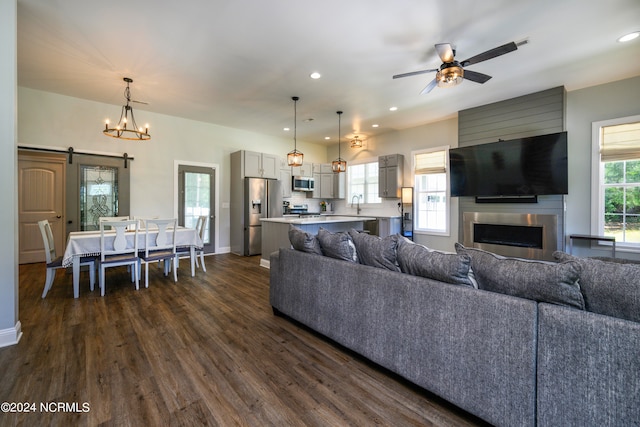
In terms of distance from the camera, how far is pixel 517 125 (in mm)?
4953

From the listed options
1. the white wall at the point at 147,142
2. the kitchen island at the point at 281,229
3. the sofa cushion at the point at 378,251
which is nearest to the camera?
the sofa cushion at the point at 378,251

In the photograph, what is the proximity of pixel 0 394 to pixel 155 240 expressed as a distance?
2.67m

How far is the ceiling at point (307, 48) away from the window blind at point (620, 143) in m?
0.77

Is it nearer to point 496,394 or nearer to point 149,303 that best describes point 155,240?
point 149,303

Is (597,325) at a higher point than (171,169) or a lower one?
lower

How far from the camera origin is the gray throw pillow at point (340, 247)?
2.40 meters

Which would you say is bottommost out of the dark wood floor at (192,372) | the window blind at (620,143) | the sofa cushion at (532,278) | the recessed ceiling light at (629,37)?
the dark wood floor at (192,372)

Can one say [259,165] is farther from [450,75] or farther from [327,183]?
[450,75]

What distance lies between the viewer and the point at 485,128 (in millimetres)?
5348

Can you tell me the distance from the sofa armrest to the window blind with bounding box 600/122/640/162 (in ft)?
15.2

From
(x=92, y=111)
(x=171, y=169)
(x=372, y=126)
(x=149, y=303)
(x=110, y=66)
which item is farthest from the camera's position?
(x=372, y=126)

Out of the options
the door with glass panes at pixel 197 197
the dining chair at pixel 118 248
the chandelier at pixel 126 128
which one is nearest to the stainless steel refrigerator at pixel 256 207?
the door with glass panes at pixel 197 197

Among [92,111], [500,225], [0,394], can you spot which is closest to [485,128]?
[500,225]

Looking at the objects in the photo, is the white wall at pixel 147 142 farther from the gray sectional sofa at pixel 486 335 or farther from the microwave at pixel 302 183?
the gray sectional sofa at pixel 486 335
